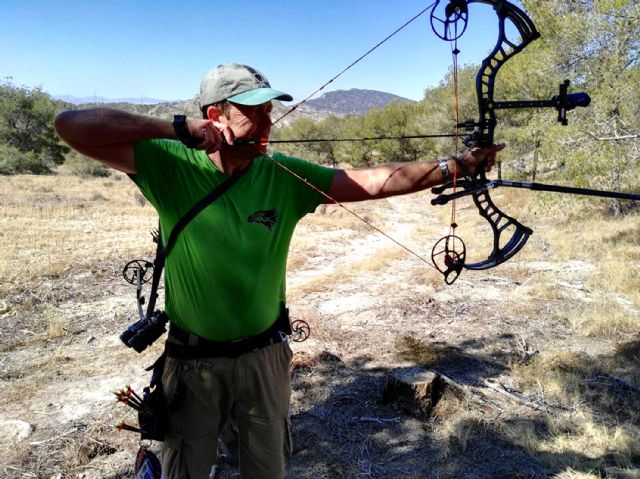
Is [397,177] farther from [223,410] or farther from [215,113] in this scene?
[223,410]

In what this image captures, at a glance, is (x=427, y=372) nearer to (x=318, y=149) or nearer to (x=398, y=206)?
(x=398, y=206)

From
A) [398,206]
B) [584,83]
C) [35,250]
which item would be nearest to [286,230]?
[35,250]

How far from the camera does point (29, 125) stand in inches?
1468

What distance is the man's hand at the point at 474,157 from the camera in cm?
234

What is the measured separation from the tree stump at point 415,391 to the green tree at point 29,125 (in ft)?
125

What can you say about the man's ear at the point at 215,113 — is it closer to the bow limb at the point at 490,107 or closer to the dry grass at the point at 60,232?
the bow limb at the point at 490,107

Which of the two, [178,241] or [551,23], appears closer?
[178,241]

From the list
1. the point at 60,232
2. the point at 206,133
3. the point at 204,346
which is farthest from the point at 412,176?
the point at 60,232

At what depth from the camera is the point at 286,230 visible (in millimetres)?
2188

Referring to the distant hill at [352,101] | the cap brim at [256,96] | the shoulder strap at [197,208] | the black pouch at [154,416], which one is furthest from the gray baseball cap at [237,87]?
the distant hill at [352,101]

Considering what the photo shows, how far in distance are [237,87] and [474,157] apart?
1235 millimetres

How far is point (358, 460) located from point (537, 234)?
11.1 m

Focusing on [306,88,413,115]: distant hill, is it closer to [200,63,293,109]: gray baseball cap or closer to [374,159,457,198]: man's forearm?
[374,159,457,198]: man's forearm

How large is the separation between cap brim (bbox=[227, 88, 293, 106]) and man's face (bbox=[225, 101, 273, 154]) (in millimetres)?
58
